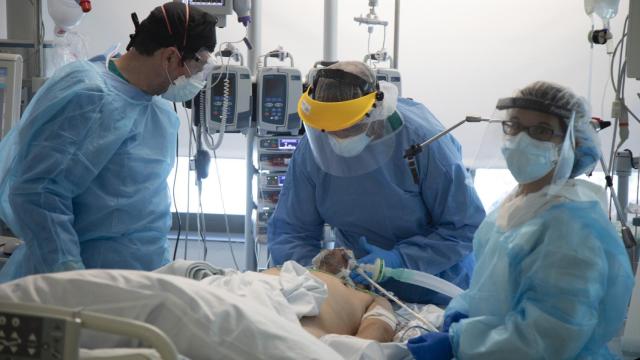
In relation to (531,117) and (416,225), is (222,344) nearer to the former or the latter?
(531,117)

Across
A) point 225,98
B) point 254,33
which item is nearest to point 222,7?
point 225,98

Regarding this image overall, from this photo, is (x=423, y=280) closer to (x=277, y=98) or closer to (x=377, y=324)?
(x=377, y=324)

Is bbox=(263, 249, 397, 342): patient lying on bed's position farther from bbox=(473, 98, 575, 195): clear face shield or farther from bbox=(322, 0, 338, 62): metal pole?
bbox=(322, 0, 338, 62): metal pole

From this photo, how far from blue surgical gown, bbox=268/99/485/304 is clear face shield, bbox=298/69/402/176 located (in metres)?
0.04

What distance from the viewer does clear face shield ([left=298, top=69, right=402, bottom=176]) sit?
7.18 feet

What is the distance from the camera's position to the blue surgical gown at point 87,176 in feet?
6.61

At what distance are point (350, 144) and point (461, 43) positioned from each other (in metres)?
3.39

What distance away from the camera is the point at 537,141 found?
5.68 ft

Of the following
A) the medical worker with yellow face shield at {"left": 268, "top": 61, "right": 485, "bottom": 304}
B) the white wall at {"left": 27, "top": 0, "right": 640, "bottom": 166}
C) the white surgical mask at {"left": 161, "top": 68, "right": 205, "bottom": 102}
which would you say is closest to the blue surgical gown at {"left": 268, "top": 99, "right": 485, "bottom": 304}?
the medical worker with yellow face shield at {"left": 268, "top": 61, "right": 485, "bottom": 304}

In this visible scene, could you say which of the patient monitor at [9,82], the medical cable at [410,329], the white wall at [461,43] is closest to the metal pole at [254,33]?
the white wall at [461,43]

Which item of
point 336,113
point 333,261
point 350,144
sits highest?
point 336,113

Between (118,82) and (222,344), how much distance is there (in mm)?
1236

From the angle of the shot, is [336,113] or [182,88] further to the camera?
[182,88]

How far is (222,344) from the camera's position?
1270 mm
